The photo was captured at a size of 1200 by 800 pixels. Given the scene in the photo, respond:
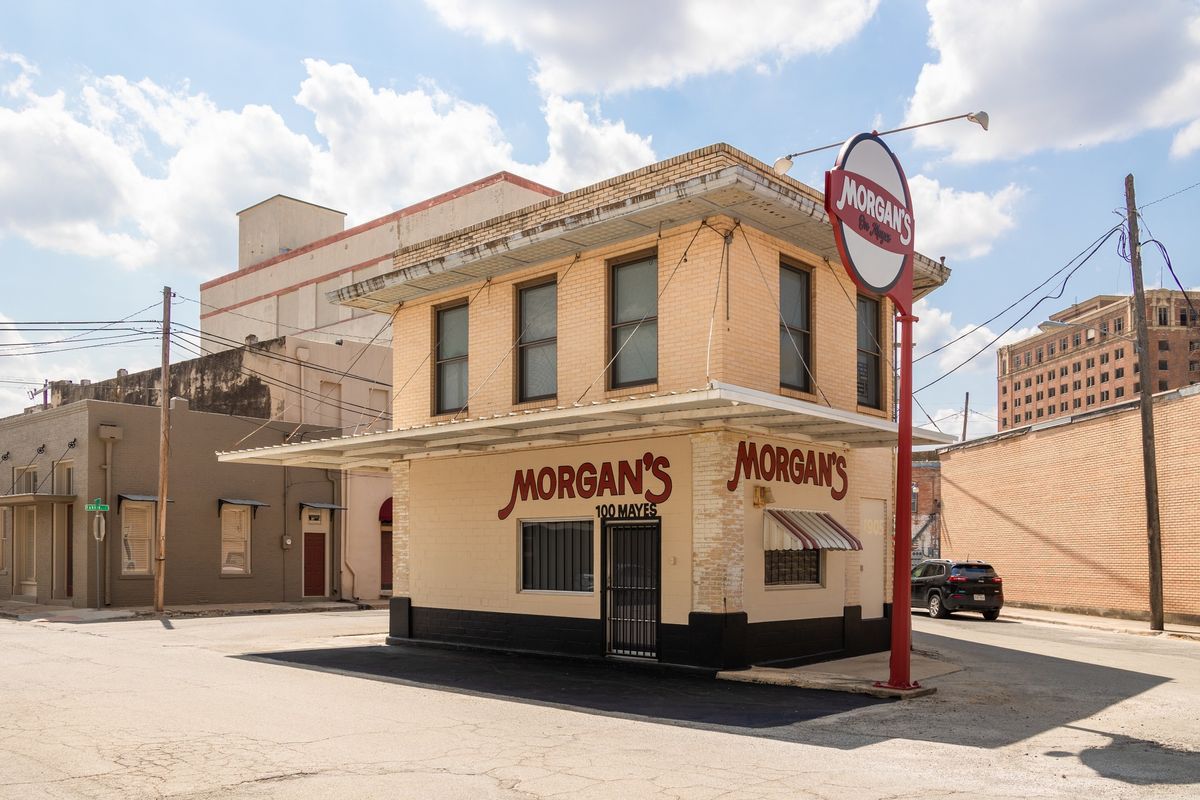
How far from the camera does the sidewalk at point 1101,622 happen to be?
23750 mm

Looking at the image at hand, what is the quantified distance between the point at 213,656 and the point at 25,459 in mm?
18358

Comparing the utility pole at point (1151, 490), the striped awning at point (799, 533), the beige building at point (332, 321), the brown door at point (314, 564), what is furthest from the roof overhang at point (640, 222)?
the brown door at point (314, 564)

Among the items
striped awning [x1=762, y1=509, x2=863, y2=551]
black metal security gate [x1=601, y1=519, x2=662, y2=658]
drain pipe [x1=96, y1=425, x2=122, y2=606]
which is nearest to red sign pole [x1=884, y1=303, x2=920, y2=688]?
striped awning [x1=762, y1=509, x2=863, y2=551]

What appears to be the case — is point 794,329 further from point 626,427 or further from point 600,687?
point 600,687

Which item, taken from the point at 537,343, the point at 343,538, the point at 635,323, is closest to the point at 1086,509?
the point at 635,323

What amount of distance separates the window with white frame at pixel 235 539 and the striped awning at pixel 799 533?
20.2 metres

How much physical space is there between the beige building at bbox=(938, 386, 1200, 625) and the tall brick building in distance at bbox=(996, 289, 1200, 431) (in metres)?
88.6

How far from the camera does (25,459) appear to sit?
30.9 metres

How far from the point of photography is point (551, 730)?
33.1 feet

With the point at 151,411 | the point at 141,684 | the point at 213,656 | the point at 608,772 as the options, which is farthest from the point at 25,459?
the point at 608,772

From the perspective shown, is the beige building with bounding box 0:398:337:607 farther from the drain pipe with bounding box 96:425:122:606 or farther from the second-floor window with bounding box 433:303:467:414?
the second-floor window with bounding box 433:303:467:414

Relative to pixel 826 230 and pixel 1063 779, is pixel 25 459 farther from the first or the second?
pixel 1063 779

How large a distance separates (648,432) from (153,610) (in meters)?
17.9

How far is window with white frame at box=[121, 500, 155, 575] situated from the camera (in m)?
28.3
